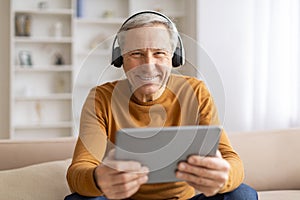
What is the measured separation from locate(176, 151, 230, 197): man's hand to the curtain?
8.44ft

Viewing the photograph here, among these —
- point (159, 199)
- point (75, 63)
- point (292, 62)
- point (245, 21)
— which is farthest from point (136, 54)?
point (75, 63)

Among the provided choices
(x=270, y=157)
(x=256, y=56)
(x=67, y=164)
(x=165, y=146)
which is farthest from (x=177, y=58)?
(x=256, y=56)

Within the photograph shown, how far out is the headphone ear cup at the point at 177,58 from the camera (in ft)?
4.61

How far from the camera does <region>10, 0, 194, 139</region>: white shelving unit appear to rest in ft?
15.0

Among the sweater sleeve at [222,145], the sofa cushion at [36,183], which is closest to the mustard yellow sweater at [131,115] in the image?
the sweater sleeve at [222,145]

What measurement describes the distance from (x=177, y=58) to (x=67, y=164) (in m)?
0.69

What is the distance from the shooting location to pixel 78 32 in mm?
4762

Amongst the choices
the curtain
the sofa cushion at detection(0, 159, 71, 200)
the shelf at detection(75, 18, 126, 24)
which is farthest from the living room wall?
the sofa cushion at detection(0, 159, 71, 200)

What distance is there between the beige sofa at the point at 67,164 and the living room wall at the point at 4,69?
2726 millimetres

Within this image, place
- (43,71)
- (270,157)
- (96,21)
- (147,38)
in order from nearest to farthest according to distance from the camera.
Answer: (147,38) → (270,157) → (96,21) → (43,71)

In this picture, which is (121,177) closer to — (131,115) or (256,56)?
(131,115)

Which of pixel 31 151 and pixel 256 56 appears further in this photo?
pixel 256 56

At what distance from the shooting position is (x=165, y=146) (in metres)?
1.16

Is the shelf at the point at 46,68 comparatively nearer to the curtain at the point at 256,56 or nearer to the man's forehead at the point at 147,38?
the curtain at the point at 256,56
